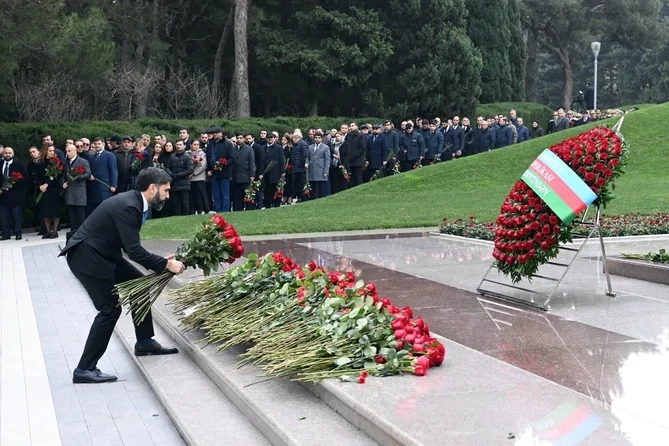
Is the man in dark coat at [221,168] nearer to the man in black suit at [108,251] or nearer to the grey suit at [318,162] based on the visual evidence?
the grey suit at [318,162]

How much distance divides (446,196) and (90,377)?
1593 centimetres

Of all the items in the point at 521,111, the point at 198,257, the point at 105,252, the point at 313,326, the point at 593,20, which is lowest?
the point at 313,326

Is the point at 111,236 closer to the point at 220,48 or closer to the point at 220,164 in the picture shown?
the point at 220,164

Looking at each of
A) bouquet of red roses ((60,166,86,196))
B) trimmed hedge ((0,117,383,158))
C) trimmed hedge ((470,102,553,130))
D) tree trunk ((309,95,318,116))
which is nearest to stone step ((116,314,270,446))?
bouquet of red roses ((60,166,86,196))

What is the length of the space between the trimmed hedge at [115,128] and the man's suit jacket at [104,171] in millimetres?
3731

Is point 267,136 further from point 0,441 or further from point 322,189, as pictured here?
point 0,441

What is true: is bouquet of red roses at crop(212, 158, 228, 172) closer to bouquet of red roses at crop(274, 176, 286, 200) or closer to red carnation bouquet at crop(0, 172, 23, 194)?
bouquet of red roses at crop(274, 176, 286, 200)

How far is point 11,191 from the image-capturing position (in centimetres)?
1936

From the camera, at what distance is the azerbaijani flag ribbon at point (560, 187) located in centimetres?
869

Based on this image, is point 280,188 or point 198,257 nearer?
point 198,257

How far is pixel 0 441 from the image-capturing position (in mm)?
6406

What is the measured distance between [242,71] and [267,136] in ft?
43.7

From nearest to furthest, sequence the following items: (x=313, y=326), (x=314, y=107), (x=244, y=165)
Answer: (x=313, y=326)
(x=244, y=165)
(x=314, y=107)

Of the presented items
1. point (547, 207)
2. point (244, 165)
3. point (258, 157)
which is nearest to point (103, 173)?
point (244, 165)
